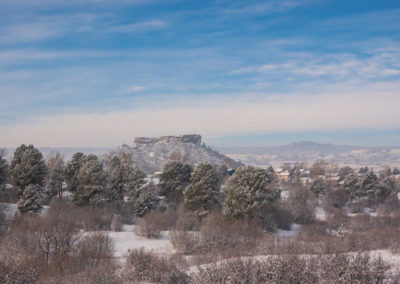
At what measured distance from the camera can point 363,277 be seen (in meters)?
8.98

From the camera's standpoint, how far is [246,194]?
1101 inches

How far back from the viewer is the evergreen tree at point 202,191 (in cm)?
3103

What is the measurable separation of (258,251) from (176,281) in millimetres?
5623

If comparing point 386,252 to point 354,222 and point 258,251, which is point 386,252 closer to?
point 258,251

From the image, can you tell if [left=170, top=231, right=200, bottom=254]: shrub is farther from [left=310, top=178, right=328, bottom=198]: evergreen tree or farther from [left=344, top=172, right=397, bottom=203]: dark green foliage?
[left=344, top=172, right=397, bottom=203]: dark green foliage

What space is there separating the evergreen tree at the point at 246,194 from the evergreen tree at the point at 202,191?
291 cm

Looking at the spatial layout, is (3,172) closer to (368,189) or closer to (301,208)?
(301,208)

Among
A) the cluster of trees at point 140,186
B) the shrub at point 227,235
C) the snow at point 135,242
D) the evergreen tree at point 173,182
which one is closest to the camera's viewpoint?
the shrub at point 227,235

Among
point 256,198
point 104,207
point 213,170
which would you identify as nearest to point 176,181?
point 213,170

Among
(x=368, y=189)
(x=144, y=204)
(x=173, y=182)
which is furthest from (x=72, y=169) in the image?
(x=368, y=189)

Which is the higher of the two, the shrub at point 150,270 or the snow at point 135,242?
the shrub at point 150,270

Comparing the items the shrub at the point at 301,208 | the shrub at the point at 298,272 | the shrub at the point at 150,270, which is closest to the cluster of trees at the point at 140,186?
the shrub at the point at 301,208

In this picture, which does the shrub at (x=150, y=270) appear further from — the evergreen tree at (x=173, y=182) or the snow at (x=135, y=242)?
the evergreen tree at (x=173, y=182)

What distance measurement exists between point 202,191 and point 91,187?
32.3 feet
